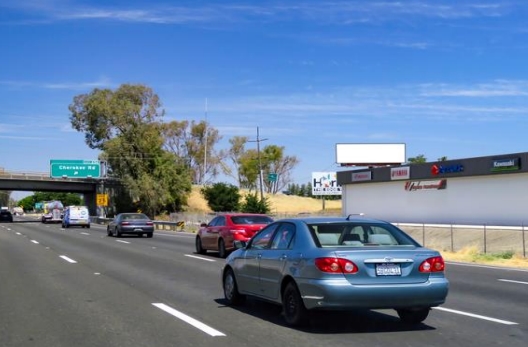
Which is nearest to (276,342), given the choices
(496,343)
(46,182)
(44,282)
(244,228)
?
(496,343)

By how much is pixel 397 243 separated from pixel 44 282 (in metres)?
8.79

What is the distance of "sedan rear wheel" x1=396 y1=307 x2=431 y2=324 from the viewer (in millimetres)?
9086

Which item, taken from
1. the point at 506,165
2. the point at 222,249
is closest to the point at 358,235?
the point at 222,249

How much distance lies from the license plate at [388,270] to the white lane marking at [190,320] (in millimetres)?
2160

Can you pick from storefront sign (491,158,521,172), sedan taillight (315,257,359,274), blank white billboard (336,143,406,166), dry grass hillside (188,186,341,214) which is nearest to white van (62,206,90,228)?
blank white billboard (336,143,406,166)

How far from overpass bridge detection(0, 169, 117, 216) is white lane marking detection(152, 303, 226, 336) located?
7012 centimetres

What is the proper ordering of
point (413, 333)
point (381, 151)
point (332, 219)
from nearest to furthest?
1. point (413, 333)
2. point (332, 219)
3. point (381, 151)

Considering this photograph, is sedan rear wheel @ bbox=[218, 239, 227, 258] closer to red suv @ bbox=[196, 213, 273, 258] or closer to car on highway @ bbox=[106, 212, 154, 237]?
red suv @ bbox=[196, 213, 273, 258]

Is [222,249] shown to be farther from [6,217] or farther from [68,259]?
[6,217]

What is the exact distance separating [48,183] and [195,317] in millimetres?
72890

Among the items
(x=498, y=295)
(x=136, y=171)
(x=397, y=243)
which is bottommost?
(x=498, y=295)

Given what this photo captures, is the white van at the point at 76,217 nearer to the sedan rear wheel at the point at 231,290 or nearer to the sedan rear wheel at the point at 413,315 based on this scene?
the sedan rear wheel at the point at 231,290

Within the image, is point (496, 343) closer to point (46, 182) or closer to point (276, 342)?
point (276, 342)

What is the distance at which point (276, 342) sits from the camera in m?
7.95
